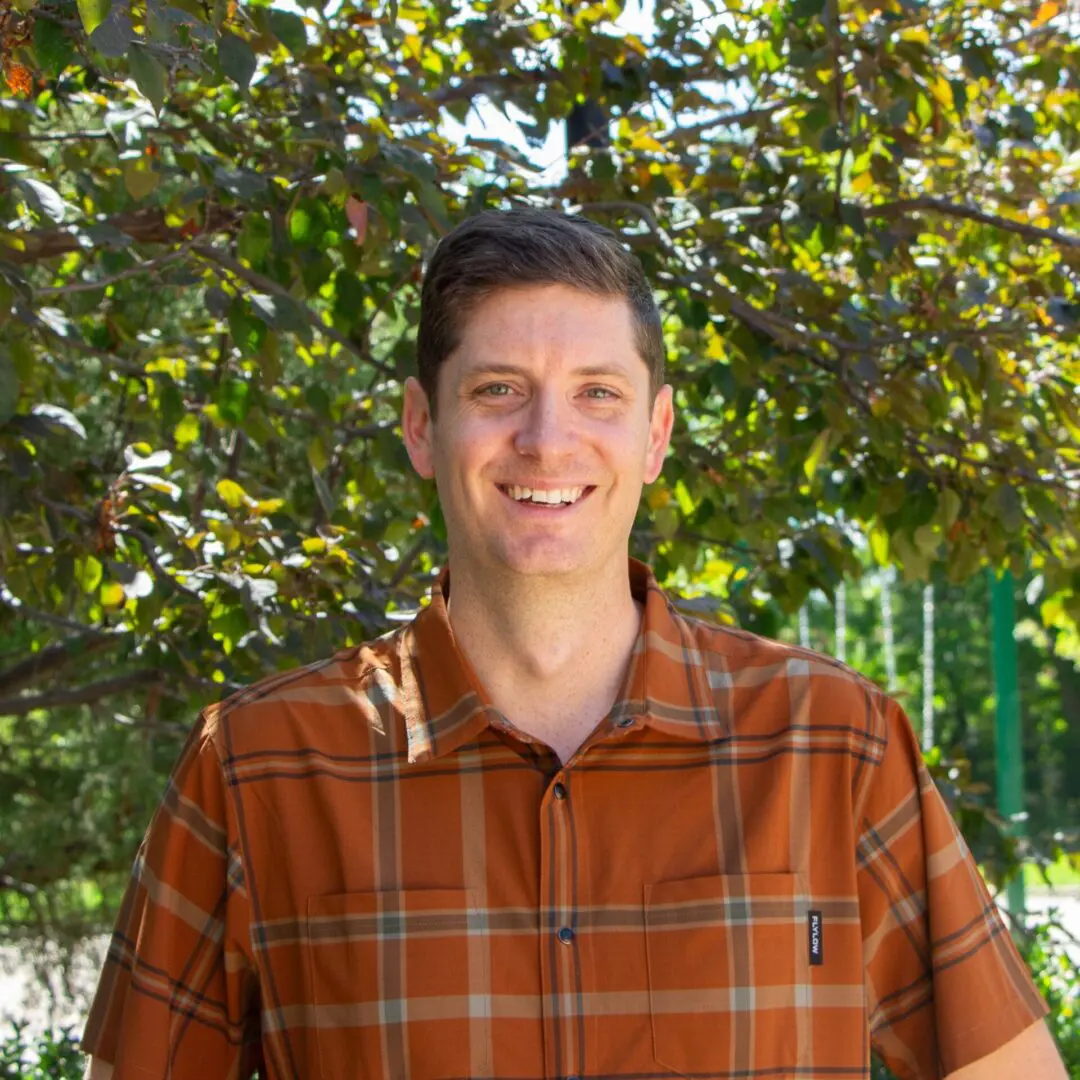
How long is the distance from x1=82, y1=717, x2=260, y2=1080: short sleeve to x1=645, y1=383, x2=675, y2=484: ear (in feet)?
2.02

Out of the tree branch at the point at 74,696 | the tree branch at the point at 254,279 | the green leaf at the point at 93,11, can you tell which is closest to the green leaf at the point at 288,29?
the tree branch at the point at 254,279

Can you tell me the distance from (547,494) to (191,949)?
24.1 inches

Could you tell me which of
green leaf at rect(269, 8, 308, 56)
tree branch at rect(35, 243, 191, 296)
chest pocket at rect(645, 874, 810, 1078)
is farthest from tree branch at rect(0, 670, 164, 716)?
chest pocket at rect(645, 874, 810, 1078)

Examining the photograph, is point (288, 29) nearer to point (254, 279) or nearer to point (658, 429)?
point (254, 279)

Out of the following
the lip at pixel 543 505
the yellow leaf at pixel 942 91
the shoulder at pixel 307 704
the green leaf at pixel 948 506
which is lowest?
the shoulder at pixel 307 704

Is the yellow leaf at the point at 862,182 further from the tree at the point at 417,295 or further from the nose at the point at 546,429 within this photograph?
the nose at the point at 546,429

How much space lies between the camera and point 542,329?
1789mm

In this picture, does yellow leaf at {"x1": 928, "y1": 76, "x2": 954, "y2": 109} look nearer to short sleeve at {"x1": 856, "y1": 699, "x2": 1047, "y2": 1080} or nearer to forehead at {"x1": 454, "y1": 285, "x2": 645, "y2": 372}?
forehead at {"x1": 454, "y1": 285, "x2": 645, "y2": 372}

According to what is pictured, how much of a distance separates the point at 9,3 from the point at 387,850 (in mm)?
1297

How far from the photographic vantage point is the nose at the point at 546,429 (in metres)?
1.76

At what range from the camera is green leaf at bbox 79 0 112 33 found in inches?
71.9

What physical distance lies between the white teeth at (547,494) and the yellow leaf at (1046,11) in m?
2.99

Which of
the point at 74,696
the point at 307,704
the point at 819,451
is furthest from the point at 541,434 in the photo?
the point at 74,696

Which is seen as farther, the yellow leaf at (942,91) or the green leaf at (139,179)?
the yellow leaf at (942,91)
